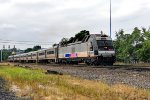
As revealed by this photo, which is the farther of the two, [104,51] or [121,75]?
[104,51]

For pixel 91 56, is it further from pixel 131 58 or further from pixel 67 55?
pixel 131 58

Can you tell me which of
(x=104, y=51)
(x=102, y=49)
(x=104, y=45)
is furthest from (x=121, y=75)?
(x=104, y=45)

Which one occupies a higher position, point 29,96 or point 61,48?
point 61,48

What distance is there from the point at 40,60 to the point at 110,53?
42086 millimetres

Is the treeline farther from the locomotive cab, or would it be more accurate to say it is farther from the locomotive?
the locomotive cab

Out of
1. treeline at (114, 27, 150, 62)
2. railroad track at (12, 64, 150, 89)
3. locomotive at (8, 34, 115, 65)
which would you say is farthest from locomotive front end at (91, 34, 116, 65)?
treeline at (114, 27, 150, 62)

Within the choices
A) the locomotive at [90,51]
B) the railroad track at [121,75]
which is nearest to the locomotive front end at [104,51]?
the locomotive at [90,51]

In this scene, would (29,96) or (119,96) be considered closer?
(119,96)

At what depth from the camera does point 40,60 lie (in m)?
85.3

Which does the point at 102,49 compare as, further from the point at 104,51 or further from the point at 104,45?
the point at 104,45

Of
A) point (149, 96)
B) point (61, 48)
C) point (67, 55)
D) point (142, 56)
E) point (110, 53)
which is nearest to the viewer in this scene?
point (149, 96)

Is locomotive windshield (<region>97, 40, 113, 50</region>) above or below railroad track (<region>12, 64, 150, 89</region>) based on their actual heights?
above

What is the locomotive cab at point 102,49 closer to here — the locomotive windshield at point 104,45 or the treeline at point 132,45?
the locomotive windshield at point 104,45

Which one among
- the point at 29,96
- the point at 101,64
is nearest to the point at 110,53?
the point at 101,64
